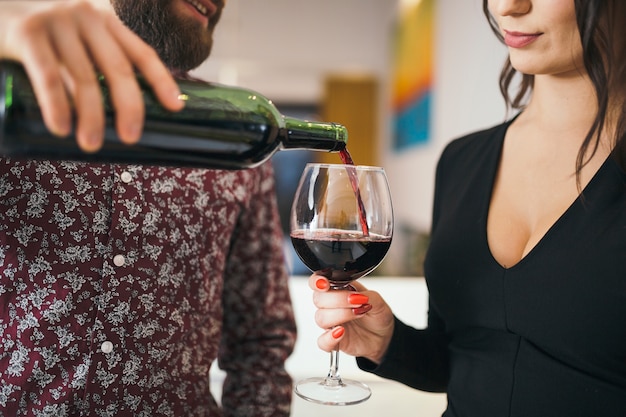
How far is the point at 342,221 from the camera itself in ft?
2.83

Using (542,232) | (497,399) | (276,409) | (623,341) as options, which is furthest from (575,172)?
(276,409)

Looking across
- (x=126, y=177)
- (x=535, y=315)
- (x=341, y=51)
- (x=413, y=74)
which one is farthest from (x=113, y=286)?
(x=341, y=51)

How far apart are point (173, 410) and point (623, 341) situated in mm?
686

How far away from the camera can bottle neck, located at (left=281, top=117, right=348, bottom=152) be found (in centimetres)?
67

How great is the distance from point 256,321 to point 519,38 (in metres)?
0.69

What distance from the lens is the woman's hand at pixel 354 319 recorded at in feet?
2.93

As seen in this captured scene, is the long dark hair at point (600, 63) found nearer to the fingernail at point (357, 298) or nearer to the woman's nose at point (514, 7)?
the woman's nose at point (514, 7)

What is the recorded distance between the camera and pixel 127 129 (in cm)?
48

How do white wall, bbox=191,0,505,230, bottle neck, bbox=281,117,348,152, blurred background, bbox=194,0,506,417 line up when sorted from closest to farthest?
bottle neck, bbox=281,117,348,152 → blurred background, bbox=194,0,506,417 → white wall, bbox=191,0,505,230

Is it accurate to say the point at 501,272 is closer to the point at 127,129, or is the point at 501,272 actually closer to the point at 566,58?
the point at 566,58

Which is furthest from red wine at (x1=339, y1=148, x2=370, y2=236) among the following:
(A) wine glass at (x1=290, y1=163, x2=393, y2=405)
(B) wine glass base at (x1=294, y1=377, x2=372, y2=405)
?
(B) wine glass base at (x1=294, y1=377, x2=372, y2=405)

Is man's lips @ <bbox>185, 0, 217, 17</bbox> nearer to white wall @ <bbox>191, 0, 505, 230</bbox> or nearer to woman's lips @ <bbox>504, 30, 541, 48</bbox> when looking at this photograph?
woman's lips @ <bbox>504, 30, 541, 48</bbox>

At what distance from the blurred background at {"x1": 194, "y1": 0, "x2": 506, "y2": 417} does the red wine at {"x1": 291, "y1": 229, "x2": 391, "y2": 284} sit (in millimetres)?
576

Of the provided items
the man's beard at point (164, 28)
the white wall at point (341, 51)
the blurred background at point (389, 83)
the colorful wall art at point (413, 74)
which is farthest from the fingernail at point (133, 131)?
the colorful wall art at point (413, 74)
